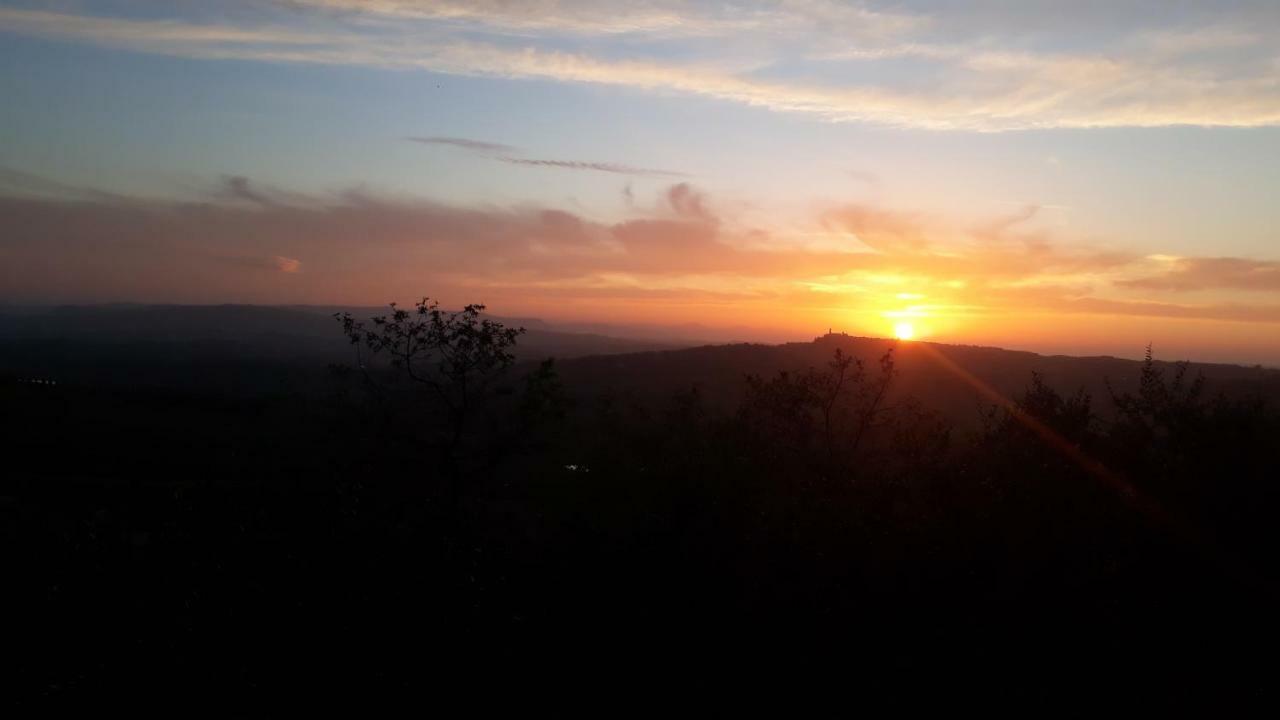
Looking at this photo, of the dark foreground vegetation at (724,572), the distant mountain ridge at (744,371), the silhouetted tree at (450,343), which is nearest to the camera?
the dark foreground vegetation at (724,572)

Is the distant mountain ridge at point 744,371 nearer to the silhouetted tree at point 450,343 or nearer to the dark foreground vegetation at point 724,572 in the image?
the silhouetted tree at point 450,343

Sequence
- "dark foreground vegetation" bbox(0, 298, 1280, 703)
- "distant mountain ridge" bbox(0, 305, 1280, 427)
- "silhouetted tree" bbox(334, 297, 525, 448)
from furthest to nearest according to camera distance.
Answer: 1. "distant mountain ridge" bbox(0, 305, 1280, 427)
2. "silhouetted tree" bbox(334, 297, 525, 448)
3. "dark foreground vegetation" bbox(0, 298, 1280, 703)

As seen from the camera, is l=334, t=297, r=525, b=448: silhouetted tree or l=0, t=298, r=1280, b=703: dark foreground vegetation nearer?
l=0, t=298, r=1280, b=703: dark foreground vegetation

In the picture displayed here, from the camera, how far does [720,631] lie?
10758 mm

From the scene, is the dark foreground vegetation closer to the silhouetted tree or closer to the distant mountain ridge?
the silhouetted tree

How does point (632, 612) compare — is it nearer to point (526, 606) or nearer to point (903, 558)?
point (526, 606)

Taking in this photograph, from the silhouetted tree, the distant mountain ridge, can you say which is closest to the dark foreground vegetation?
the silhouetted tree

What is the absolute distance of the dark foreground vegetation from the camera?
31.6 ft

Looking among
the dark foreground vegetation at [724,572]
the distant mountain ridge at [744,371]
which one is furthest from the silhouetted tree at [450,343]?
the distant mountain ridge at [744,371]

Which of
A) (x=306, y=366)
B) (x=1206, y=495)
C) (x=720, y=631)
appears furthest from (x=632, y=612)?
(x=306, y=366)

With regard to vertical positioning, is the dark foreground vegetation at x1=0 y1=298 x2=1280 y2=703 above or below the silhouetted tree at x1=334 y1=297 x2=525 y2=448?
below

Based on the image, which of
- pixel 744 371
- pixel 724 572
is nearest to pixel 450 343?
pixel 724 572

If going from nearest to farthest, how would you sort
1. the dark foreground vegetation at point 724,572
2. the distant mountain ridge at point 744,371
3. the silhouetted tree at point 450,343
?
the dark foreground vegetation at point 724,572, the silhouetted tree at point 450,343, the distant mountain ridge at point 744,371

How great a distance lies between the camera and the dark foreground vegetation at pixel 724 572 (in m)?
9.62
